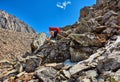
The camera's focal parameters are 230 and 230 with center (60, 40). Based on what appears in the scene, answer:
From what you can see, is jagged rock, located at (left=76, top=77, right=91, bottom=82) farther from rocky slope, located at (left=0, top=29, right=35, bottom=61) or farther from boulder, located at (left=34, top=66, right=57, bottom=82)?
rocky slope, located at (left=0, top=29, right=35, bottom=61)

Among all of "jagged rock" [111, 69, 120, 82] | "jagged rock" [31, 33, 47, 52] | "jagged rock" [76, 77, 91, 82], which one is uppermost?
"jagged rock" [31, 33, 47, 52]

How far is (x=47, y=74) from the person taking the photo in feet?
61.1

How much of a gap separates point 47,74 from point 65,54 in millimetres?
4035

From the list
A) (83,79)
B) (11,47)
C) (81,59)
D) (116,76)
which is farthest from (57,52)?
(11,47)

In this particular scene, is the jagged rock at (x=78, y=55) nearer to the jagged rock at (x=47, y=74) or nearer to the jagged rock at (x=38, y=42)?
the jagged rock at (x=47, y=74)

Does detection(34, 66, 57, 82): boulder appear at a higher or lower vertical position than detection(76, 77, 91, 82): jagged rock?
higher

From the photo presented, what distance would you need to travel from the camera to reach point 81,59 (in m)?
20.2

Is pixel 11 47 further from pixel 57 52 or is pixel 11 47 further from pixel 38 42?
pixel 57 52

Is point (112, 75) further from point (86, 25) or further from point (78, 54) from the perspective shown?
point (86, 25)

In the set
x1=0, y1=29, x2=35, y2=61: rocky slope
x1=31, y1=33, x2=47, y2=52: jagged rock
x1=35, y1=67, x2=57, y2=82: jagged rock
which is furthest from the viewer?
x1=0, y1=29, x2=35, y2=61: rocky slope

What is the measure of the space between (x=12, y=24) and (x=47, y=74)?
119827 mm

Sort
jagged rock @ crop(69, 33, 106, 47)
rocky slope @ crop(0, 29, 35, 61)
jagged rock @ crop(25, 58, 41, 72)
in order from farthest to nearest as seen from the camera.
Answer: rocky slope @ crop(0, 29, 35, 61) → jagged rock @ crop(25, 58, 41, 72) → jagged rock @ crop(69, 33, 106, 47)

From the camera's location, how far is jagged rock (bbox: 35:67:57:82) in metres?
18.2

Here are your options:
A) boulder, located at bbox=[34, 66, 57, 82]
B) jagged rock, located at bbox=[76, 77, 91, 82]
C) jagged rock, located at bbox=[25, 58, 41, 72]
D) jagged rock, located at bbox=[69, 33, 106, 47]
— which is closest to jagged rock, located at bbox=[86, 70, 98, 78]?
jagged rock, located at bbox=[76, 77, 91, 82]
